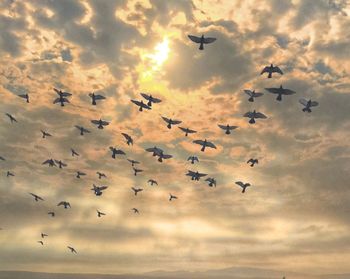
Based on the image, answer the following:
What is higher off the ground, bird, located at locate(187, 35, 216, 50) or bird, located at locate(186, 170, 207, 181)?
bird, located at locate(187, 35, 216, 50)

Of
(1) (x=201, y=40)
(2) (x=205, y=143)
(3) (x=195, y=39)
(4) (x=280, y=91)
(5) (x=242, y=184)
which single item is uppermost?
(3) (x=195, y=39)

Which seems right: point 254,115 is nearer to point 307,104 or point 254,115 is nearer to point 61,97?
point 307,104

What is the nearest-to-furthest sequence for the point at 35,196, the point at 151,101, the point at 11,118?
the point at 151,101 → the point at 11,118 → the point at 35,196

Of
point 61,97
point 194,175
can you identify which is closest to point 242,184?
point 194,175

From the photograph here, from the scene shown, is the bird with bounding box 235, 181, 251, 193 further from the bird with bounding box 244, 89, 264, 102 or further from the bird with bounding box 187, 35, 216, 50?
the bird with bounding box 187, 35, 216, 50

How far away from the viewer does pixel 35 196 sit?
267 feet

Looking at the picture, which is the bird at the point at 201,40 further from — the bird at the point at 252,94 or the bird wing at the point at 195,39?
the bird at the point at 252,94

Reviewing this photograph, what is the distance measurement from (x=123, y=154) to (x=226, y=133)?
57.8ft

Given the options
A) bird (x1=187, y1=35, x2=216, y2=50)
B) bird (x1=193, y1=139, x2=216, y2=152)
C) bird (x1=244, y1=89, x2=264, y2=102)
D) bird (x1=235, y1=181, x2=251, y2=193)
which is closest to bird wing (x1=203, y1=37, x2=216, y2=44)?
bird (x1=187, y1=35, x2=216, y2=50)

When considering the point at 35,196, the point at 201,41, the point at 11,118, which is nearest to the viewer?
the point at 201,41

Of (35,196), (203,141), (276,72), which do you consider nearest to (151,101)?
(203,141)

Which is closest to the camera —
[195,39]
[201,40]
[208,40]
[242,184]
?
[201,40]

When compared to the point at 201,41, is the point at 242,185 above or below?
below

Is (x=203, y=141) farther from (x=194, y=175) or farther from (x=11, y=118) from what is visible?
(x=11, y=118)
